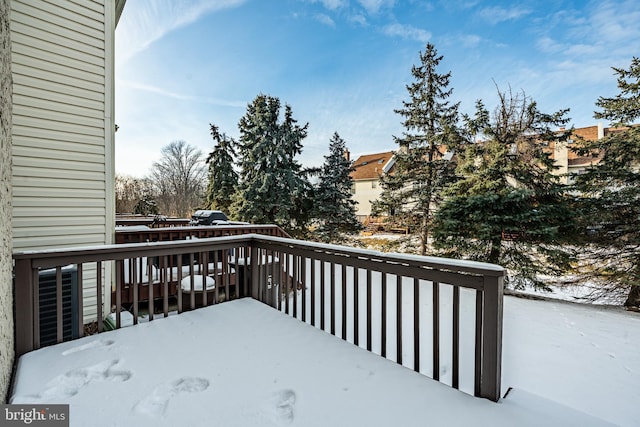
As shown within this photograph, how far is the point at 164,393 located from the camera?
1830 millimetres

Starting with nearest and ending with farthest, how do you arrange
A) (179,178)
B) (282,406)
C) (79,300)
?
(282,406) < (79,300) < (179,178)

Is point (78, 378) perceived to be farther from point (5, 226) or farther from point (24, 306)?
point (5, 226)

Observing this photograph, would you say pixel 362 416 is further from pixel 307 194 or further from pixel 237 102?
pixel 237 102

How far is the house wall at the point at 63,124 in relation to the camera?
3.04m

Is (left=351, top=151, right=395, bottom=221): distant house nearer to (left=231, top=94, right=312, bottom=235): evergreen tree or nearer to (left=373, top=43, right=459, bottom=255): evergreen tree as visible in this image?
(left=231, top=94, right=312, bottom=235): evergreen tree

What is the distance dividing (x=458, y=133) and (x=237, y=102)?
977cm

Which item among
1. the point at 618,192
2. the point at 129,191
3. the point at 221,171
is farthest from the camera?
the point at 129,191

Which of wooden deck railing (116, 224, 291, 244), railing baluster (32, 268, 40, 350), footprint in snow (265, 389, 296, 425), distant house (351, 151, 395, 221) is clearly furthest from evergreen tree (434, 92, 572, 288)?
distant house (351, 151, 395, 221)

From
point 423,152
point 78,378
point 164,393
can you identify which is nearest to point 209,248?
point 78,378

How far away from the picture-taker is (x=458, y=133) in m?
9.08

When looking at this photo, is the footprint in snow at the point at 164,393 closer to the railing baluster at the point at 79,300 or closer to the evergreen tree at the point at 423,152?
the railing baluster at the point at 79,300

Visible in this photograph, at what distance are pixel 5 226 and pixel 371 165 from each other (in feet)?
73.6

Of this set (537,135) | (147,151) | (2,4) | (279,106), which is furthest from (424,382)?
(147,151)

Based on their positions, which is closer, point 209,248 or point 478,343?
point 478,343
